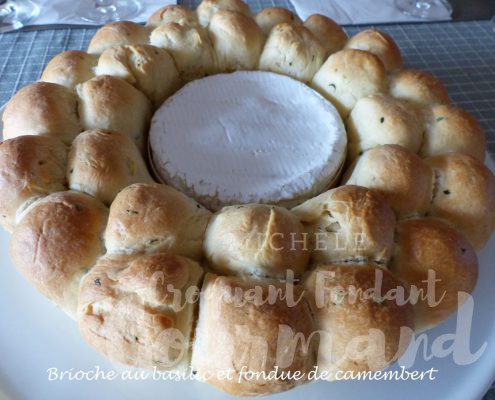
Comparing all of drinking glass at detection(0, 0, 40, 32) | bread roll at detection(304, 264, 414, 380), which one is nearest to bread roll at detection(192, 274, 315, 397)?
bread roll at detection(304, 264, 414, 380)

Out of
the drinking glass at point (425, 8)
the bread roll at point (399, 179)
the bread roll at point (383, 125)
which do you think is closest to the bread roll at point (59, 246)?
the bread roll at point (399, 179)

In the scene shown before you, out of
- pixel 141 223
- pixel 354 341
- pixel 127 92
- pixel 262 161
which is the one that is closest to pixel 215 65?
pixel 127 92

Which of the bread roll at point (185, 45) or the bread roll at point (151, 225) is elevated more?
the bread roll at point (185, 45)

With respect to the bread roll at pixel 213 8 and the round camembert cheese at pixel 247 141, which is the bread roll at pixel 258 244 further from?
the bread roll at pixel 213 8

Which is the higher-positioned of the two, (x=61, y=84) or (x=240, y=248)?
(x=61, y=84)

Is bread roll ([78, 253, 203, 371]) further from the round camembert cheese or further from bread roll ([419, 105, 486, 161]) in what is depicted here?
bread roll ([419, 105, 486, 161])

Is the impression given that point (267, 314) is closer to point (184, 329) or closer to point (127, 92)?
point (184, 329)

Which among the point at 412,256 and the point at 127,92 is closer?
the point at 412,256
